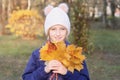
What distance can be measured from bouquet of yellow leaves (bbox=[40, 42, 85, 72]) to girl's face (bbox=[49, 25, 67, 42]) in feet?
0.47

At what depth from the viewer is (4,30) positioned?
2052cm

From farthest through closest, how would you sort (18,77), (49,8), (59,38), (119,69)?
(119,69) < (18,77) < (49,8) < (59,38)

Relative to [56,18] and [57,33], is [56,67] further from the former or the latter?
[56,18]

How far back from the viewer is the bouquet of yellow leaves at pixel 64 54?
2.64m

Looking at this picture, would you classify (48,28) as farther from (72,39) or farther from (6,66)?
(72,39)

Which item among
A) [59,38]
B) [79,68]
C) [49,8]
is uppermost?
[49,8]

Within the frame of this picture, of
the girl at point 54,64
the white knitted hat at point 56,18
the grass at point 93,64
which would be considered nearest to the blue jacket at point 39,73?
the girl at point 54,64

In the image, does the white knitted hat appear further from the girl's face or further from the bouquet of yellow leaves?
the bouquet of yellow leaves

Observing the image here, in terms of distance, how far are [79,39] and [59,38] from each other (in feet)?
29.6

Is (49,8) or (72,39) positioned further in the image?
(72,39)

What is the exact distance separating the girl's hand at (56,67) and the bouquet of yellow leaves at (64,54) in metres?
0.02

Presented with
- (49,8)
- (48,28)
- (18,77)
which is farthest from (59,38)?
(18,77)

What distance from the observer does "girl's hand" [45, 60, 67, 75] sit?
2.64 meters

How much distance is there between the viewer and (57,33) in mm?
2812
